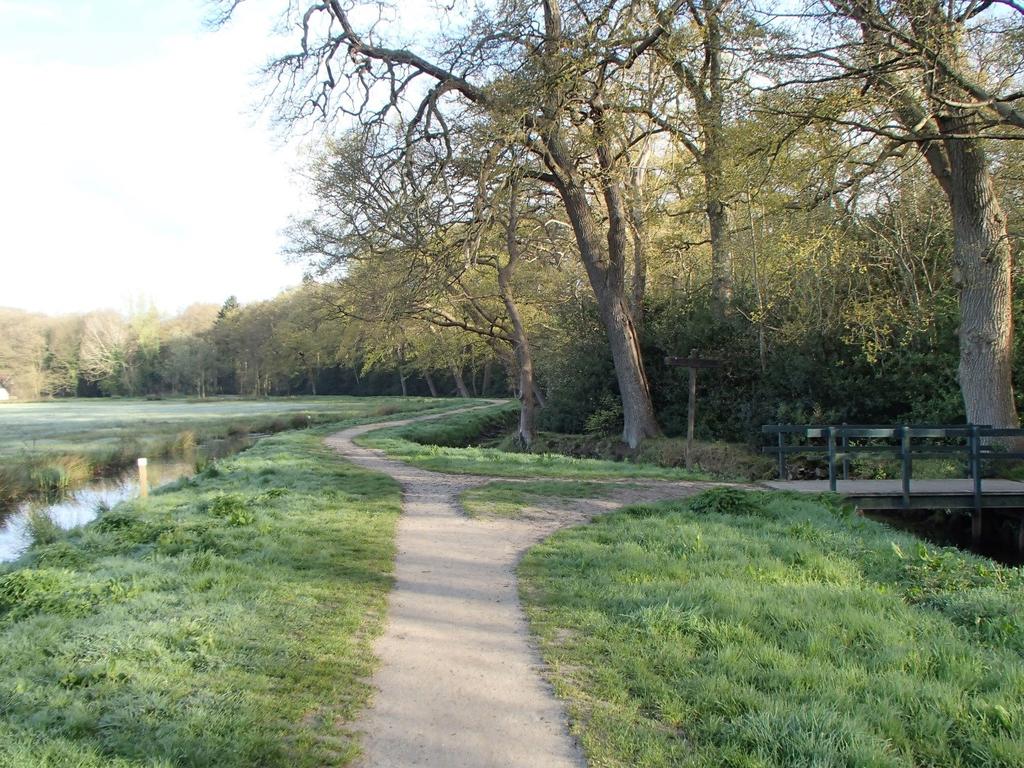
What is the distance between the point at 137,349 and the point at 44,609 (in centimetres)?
8694

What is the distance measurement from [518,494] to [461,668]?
6402 mm

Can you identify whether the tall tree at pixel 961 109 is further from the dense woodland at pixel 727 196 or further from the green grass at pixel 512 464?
the green grass at pixel 512 464

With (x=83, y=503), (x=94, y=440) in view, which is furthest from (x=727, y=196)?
(x=94, y=440)

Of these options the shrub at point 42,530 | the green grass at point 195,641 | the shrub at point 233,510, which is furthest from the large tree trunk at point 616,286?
the shrub at point 42,530

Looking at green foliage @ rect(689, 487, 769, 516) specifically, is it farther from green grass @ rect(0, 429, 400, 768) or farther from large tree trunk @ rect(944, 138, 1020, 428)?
large tree trunk @ rect(944, 138, 1020, 428)

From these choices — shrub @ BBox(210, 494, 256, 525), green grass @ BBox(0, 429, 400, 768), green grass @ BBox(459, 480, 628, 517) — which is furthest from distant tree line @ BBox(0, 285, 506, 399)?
green grass @ BBox(0, 429, 400, 768)

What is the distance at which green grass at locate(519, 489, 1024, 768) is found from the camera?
339cm

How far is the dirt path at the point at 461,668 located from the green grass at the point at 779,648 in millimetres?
206

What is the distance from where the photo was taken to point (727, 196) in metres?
16.4

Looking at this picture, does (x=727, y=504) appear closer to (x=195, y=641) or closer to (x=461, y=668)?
(x=461, y=668)

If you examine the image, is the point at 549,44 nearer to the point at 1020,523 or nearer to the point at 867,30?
the point at 867,30

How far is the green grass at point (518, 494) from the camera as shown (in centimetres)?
972

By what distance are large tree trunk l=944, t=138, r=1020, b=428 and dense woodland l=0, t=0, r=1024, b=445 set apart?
0.04m

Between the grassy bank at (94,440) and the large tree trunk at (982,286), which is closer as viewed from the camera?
the large tree trunk at (982,286)
